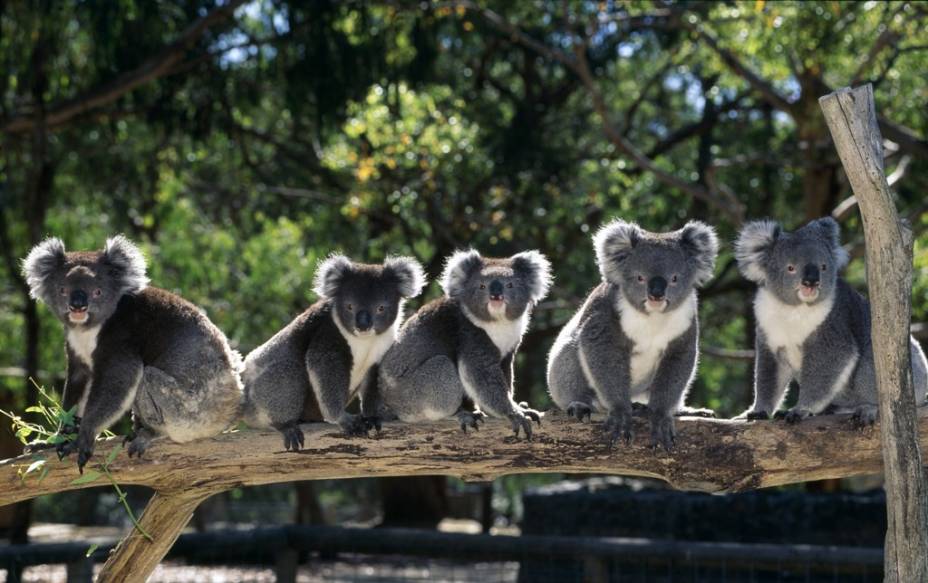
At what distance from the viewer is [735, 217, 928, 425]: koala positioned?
6543 millimetres

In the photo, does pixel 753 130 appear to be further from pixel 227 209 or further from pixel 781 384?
pixel 781 384

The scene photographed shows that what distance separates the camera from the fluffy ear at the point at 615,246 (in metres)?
6.81

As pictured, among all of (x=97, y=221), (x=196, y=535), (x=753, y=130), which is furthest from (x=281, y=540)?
(x=753, y=130)

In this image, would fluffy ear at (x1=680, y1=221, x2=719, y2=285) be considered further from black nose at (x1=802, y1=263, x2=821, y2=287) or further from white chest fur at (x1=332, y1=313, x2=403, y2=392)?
white chest fur at (x1=332, y1=313, x2=403, y2=392)

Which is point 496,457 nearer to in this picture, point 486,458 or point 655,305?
point 486,458

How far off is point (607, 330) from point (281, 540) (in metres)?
3.62

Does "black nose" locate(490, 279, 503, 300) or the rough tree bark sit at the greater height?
"black nose" locate(490, 279, 503, 300)

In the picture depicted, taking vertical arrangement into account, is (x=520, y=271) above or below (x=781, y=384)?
above

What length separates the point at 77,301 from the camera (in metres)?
6.27

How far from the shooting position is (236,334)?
14.9m

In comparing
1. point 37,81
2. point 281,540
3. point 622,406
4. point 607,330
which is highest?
point 37,81

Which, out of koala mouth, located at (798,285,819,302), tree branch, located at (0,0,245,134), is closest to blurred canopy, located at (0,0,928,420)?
tree branch, located at (0,0,245,134)

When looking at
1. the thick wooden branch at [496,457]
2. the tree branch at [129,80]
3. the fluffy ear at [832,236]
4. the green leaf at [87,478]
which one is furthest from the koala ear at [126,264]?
the tree branch at [129,80]

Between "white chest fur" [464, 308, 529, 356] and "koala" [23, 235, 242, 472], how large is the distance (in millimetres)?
1523
